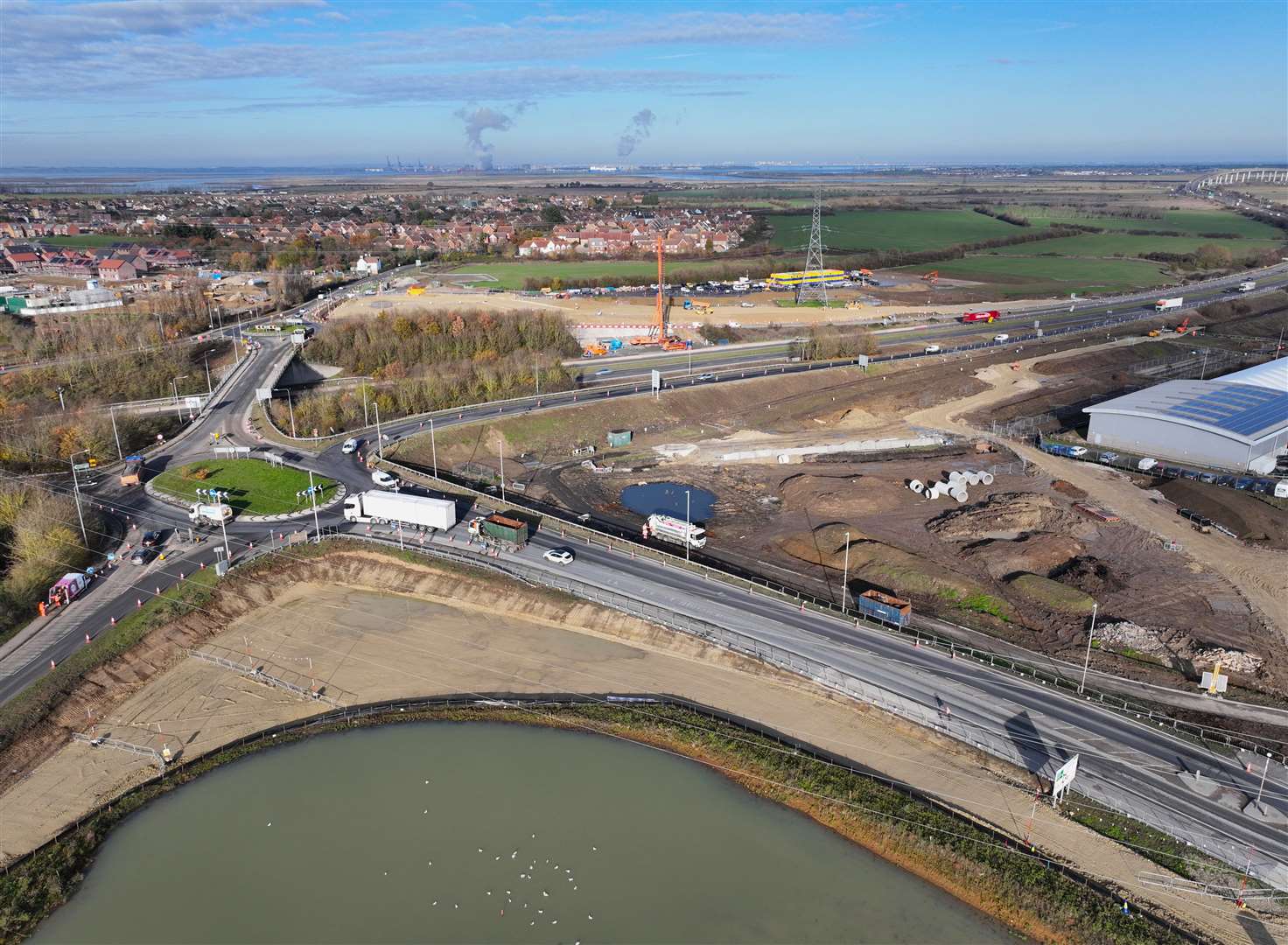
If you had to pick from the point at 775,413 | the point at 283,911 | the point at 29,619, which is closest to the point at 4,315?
the point at 29,619

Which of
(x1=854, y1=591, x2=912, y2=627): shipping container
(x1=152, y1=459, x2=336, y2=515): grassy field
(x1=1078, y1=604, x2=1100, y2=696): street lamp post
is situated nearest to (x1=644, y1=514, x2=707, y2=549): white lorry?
(x1=854, y1=591, x2=912, y2=627): shipping container

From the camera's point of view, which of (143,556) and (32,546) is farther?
(143,556)

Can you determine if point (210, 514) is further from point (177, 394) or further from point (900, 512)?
point (900, 512)

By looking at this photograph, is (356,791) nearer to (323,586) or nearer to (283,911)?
(283,911)

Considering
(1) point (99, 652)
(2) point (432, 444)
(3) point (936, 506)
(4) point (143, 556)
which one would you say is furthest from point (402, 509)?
(3) point (936, 506)

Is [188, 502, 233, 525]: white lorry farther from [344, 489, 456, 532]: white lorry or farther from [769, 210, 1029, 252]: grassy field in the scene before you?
[769, 210, 1029, 252]: grassy field

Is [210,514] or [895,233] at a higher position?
[895,233]
